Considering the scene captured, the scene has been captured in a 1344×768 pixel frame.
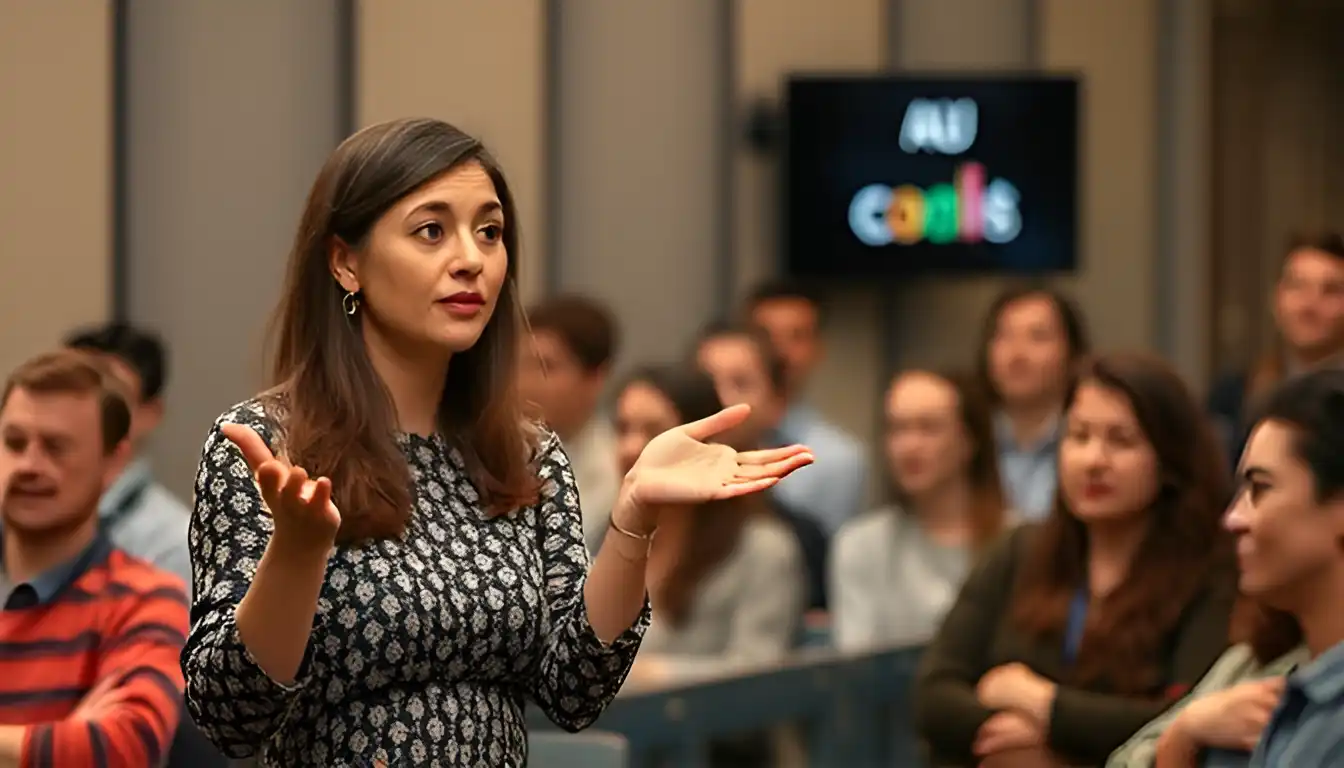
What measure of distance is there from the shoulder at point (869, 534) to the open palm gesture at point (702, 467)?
10.5 ft

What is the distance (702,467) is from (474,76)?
4762 millimetres

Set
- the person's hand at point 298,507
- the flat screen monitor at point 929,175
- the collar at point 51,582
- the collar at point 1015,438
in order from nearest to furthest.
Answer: the person's hand at point 298,507
the collar at point 51,582
the collar at point 1015,438
the flat screen monitor at point 929,175

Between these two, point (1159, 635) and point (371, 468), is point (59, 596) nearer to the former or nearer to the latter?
point (371, 468)

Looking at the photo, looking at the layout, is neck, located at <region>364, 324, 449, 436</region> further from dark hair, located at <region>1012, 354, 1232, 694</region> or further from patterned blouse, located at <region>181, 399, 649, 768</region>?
dark hair, located at <region>1012, 354, 1232, 694</region>

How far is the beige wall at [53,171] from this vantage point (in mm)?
5949

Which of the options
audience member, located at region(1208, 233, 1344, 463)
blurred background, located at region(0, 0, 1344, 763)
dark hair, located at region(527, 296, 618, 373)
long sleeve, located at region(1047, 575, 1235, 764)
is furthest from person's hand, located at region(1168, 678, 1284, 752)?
dark hair, located at region(527, 296, 618, 373)

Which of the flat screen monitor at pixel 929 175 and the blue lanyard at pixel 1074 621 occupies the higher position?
the flat screen monitor at pixel 929 175

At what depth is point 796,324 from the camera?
26.0 ft

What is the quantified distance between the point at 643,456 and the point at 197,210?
409cm

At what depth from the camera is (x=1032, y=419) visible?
6816 mm

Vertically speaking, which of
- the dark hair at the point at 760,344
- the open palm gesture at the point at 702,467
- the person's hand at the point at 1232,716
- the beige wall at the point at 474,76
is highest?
the beige wall at the point at 474,76

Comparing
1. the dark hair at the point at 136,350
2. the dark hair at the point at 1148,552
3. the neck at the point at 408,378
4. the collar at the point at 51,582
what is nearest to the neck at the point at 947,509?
the dark hair at the point at 1148,552

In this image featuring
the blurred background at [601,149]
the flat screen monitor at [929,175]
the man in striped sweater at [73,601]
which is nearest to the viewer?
the man in striped sweater at [73,601]

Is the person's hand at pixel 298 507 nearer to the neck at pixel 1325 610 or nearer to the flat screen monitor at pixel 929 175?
the neck at pixel 1325 610
